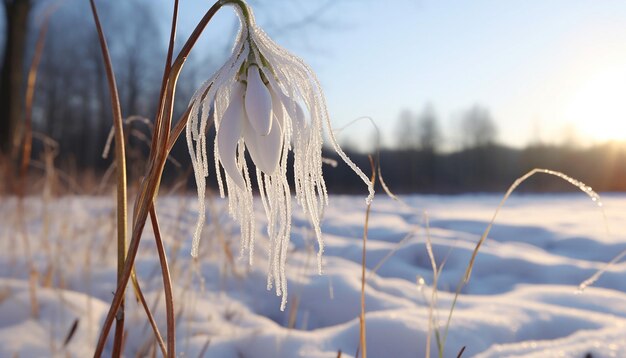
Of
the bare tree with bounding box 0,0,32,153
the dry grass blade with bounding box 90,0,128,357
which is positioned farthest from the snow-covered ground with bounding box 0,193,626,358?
the bare tree with bounding box 0,0,32,153

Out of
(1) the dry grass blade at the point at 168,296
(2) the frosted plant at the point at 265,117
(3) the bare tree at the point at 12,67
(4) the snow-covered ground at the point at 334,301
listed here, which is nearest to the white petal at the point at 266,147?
(2) the frosted plant at the point at 265,117

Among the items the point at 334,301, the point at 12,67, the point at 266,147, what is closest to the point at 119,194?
the point at 266,147

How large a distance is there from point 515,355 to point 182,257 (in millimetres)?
1444

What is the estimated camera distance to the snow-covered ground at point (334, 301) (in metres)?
1.14

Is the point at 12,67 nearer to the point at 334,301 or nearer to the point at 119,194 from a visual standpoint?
the point at 334,301

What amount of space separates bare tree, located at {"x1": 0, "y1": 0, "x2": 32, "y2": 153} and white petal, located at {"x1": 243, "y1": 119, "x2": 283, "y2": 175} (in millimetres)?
6409

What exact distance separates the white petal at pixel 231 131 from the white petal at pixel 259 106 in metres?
0.01

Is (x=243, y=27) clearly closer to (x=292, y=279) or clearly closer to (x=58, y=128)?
(x=292, y=279)

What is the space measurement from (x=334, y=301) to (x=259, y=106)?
1238mm

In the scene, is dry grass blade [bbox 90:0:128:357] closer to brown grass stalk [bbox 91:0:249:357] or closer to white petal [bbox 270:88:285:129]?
brown grass stalk [bbox 91:0:249:357]

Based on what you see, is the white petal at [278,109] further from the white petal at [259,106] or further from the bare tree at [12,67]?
the bare tree at [12,67]

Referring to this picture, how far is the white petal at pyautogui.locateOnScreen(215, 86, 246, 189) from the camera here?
1.33 feet

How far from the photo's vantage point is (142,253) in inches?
84.0

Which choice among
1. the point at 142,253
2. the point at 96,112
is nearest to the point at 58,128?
the point at 96,112
